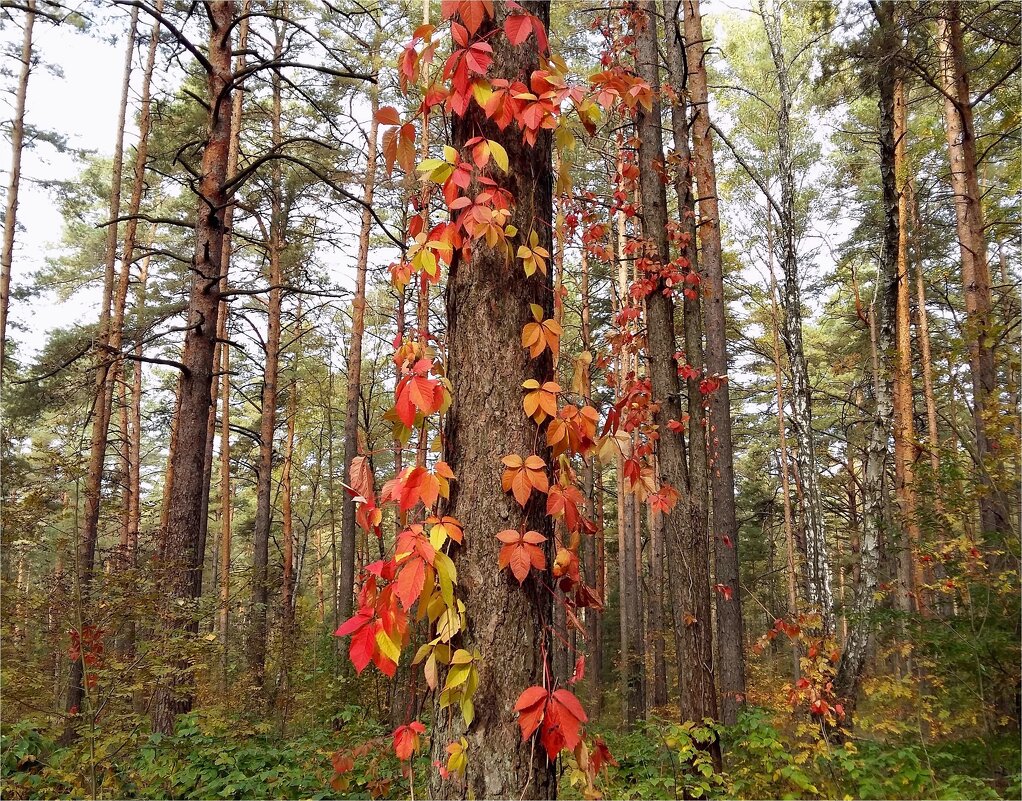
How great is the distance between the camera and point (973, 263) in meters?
7.68

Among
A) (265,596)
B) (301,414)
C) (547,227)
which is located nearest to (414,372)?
(547,227)

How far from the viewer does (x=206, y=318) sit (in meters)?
5.34

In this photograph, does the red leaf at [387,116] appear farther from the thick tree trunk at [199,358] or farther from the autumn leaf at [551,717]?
the thick tree trunk at [199,358]

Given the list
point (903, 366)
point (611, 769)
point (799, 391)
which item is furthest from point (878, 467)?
point (611, 769)

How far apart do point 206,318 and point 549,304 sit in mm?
4822

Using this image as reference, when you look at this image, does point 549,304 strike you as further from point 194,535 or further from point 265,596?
point 265,596

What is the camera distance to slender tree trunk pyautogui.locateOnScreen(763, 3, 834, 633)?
6.14m

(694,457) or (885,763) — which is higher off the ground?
(694,457)

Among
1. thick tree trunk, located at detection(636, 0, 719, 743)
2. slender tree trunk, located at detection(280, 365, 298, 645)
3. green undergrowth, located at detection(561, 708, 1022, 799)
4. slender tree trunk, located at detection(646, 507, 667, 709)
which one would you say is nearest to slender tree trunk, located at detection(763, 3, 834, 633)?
green undergrowth, located at detection(561, 708, 1022, 799)

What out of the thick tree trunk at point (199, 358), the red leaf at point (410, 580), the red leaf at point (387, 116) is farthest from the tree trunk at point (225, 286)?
the red leaf at point (410, 580)

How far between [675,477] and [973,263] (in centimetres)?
682

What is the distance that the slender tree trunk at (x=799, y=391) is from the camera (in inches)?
242

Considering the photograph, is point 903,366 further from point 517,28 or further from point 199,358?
point 199,358

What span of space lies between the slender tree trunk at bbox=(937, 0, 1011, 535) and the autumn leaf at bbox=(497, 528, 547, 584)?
15.7 ft
